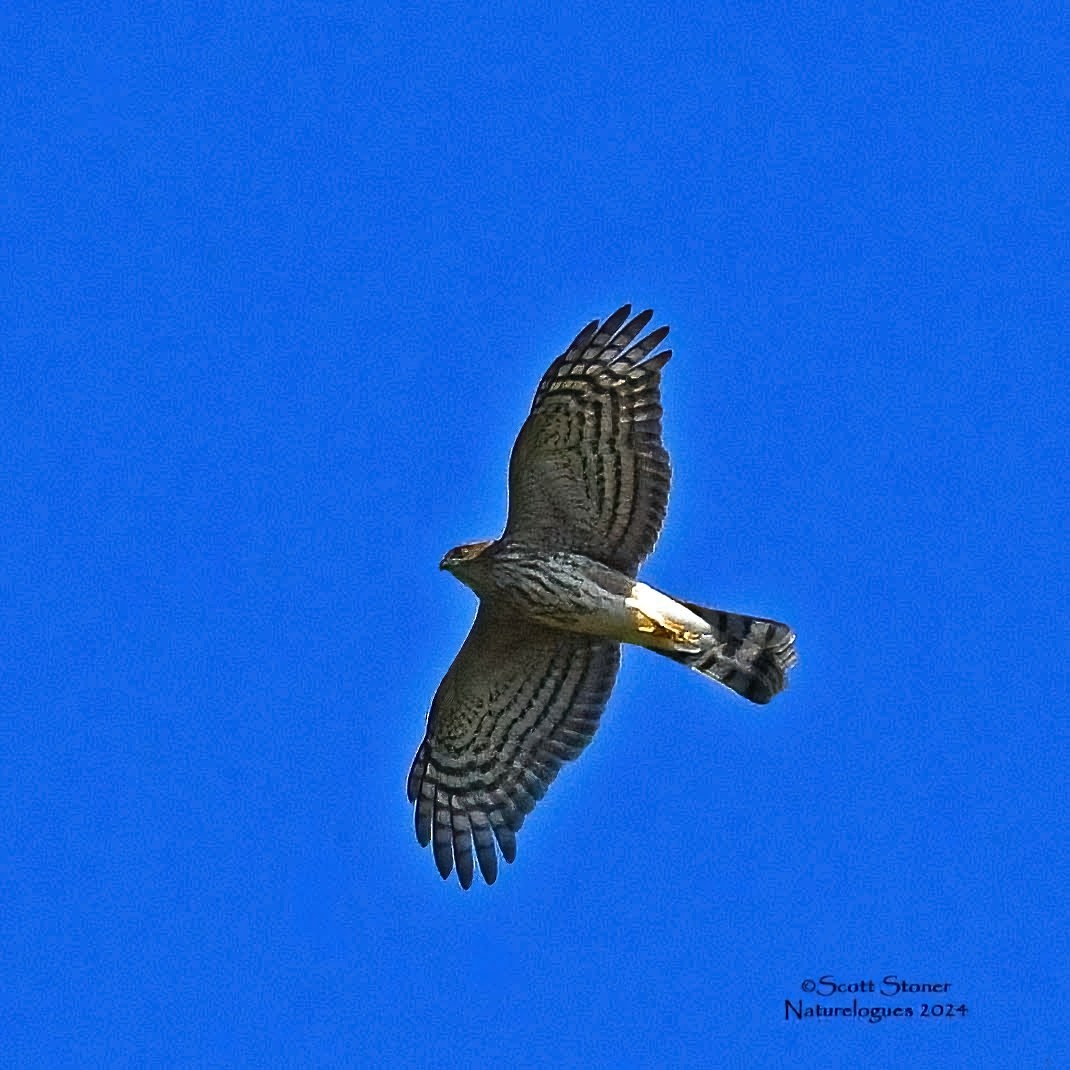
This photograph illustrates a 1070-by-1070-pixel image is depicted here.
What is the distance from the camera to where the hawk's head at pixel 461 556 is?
52.9 feet

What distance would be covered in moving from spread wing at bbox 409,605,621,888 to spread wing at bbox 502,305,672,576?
851mm

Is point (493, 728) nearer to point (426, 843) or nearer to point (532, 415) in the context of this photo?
point (426, 843)

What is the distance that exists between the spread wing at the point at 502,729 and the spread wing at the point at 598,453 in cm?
85

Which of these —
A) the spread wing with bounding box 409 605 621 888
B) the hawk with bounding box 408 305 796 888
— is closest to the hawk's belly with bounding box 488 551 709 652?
the hawk with bounding box 408 305 796 888

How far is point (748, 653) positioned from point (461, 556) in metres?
2.05

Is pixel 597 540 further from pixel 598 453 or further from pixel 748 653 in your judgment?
pixel 748 653

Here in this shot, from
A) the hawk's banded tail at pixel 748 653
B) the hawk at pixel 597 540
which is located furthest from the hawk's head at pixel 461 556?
the hawk's banded tail at pixel 748 653

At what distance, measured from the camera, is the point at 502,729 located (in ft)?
55.7

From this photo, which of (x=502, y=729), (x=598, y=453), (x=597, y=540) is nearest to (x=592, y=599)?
(x=597, y=540)

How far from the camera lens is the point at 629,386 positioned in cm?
1611

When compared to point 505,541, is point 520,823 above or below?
below

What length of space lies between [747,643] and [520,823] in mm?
2075

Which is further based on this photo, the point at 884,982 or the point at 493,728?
the point at 493,728

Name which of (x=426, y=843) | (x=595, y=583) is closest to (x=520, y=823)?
(x=426, y=843)
